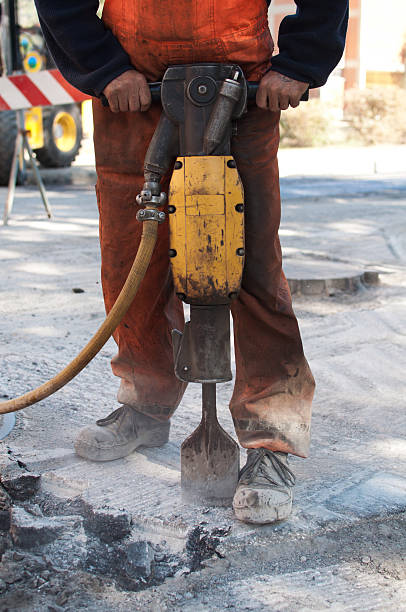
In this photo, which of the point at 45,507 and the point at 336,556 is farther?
the point at 45,507

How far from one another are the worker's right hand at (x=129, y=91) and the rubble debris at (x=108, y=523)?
107 centimetres

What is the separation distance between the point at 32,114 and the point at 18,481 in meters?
8.44

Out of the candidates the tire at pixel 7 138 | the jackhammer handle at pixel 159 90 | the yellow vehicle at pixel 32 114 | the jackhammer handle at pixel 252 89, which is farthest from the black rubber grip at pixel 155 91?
the tire at pixel 7 138

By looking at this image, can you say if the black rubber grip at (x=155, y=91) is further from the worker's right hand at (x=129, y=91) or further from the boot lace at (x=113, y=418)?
the boot lace at (x=113, y=418)

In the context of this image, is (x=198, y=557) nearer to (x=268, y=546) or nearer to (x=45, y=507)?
(x=268, y=546)

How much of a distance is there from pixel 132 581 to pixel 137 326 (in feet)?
2.57

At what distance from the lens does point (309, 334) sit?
12.1ft

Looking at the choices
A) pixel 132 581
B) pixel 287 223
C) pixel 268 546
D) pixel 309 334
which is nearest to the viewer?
pixel 132 581

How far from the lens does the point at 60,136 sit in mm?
11641

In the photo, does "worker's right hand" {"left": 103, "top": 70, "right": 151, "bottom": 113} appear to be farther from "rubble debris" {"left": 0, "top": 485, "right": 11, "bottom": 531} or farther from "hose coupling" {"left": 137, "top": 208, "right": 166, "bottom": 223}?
"rubble debris" {"left": 0, "top": 485, "right": 11, "bottom": 531}

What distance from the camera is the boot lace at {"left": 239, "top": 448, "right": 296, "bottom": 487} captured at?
2068mm

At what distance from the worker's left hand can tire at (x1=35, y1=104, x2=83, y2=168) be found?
9.66 meters

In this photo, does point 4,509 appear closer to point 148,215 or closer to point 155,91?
point 148,215

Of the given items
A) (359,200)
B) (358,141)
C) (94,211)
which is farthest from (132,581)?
(358,141)
